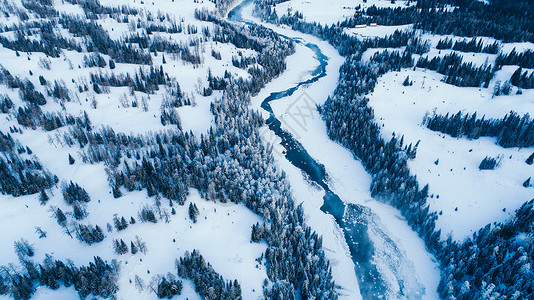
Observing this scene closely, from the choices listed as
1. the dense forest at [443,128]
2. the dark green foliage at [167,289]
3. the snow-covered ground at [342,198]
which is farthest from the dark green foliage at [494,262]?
the dark green foliage at [167,289]

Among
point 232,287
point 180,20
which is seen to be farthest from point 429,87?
point 180,20

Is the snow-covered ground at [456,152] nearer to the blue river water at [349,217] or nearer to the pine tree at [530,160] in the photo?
the pine tree at [530,160]

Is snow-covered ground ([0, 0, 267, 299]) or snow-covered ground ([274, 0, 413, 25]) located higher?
snow-covered ground ([274, 0, 413, 25])

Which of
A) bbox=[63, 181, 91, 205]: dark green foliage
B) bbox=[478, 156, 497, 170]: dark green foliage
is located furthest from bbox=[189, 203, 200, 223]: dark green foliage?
bbox=[478, 156, 497, 170]: dark green foliage

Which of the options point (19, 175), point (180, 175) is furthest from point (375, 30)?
point (19, 175)

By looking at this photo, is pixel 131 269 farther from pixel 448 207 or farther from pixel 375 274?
pixel 448 207

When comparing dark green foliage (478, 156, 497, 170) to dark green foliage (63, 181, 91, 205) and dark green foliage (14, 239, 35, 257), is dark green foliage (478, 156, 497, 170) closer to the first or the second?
dark green foliage (63, 181, 91, 205)

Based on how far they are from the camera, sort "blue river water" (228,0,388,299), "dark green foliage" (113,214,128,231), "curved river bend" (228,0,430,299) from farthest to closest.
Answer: "dark green foliage" (113,214,128,231) < "blue river water" (228,0,388,299) < "curved river bend" (228,0,430,299)
